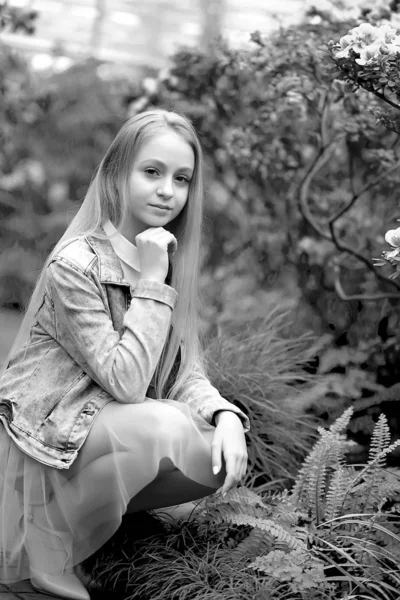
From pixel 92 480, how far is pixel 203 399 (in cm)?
38

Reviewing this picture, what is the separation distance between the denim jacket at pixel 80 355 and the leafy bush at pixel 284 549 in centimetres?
35

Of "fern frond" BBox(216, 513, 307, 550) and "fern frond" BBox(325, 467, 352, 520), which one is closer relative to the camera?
"fern frond" BBox(216, 513, 307, 550)

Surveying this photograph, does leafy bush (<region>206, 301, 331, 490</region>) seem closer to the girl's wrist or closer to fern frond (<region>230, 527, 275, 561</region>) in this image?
fern frond (<region>230, 527, 275, 561</region>)

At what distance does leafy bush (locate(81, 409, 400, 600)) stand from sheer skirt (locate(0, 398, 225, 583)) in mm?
223

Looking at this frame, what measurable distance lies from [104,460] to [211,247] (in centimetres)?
235

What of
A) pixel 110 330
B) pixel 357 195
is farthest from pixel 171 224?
pixel 357 195

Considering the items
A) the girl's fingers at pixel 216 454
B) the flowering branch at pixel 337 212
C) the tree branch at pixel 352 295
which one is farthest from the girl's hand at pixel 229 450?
the flowering branch at pixel 337 212

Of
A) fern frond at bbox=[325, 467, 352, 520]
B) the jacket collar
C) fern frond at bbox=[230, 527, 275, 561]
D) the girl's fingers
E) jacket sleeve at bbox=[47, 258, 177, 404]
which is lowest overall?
fern frond at bbox=[230, 527, 275, 561]

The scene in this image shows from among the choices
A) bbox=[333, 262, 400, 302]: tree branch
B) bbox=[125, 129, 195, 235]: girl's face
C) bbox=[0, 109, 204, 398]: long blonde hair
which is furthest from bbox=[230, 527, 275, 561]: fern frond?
bbox=[333, 262, 400, 302]: tree branch

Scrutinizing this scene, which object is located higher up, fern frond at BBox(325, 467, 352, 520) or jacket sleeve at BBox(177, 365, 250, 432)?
jacket sleeve at BBox(177, 365, 250, 432)

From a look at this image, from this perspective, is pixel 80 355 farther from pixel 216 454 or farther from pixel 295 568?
pixel 295 568

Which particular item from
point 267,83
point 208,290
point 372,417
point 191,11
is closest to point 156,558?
point 372,417

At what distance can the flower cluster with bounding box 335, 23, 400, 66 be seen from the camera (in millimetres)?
2379

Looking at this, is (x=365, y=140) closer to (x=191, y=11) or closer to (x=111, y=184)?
(x=191, y=11)
